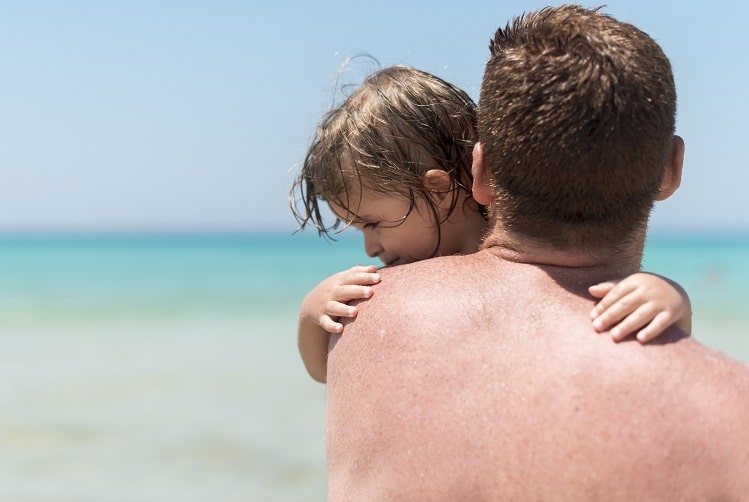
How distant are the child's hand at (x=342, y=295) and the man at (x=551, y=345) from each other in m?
0.14

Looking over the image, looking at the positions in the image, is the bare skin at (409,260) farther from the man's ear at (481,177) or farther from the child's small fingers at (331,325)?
the man's ear at (481,177)

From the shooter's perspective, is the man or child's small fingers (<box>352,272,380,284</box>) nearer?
Answer: the man

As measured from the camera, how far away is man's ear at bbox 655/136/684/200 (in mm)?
1779

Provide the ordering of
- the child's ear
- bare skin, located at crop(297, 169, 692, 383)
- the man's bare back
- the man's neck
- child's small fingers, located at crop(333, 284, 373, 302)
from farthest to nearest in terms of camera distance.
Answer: the child's ear
child's small fingers, located at crop(333, 284, 373, 302)
the man's neck
bare skin, located at crop(297, 169, 692, 383)
the man's bare back

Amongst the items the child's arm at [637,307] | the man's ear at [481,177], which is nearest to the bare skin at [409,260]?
the child's arm at [637,307]

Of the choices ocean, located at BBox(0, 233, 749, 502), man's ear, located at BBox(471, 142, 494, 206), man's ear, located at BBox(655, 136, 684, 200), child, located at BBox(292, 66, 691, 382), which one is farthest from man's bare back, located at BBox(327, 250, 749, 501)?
ocean, located at BBox(0, 233, 749, 502)

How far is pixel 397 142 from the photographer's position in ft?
8.46

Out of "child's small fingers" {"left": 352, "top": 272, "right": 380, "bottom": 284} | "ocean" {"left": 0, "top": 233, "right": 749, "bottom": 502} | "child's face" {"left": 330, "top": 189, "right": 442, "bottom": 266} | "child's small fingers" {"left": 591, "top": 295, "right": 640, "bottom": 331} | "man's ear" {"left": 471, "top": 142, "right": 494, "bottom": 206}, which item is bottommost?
Result: "ocean" {"left": 0, "top": 233, "right": 749, "bottom": 502}

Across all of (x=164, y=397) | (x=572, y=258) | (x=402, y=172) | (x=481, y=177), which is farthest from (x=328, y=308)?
(x=164, y=397)

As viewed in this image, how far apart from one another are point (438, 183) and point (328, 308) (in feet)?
2.19

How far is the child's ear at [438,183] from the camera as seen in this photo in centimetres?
253

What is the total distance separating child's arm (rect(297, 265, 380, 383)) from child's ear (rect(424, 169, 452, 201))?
48 centimetres

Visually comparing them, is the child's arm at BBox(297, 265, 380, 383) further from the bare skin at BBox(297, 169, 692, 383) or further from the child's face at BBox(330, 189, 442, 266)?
the child's face at BBox(330, 189, 442, 266)

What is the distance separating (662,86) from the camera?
1635mm
